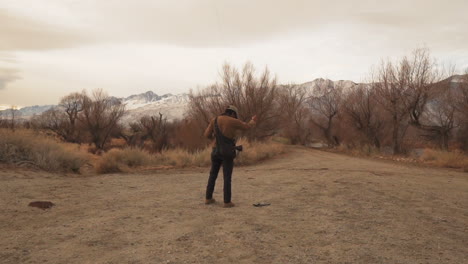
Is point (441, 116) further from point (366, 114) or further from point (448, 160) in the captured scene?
point (448, 160)

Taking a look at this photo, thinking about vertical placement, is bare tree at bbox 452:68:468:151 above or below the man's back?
above

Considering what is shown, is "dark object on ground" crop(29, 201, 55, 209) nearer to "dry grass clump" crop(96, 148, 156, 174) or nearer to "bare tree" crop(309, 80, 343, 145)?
"dry grass clump" crop(96, 148, 156, 174)

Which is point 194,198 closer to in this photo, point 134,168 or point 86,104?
point 134,168

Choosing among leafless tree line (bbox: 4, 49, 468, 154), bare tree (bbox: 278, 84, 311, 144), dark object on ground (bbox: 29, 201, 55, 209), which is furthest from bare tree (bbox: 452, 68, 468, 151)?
dark object on ground (bbox: 29, 201, 55, 209)

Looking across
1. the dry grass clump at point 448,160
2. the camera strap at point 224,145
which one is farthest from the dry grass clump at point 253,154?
the camera strap at point 224,145

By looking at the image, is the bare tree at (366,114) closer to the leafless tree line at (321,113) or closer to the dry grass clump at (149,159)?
the leafless tree line at (321,113)

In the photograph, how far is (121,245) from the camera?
150 inches

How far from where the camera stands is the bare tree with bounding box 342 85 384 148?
24719mm

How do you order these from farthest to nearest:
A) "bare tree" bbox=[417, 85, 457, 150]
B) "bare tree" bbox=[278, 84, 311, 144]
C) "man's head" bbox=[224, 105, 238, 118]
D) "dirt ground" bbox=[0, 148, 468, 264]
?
"bare tree" bbox=[278, 84, 311, 144]
"bare tree" bbox=[417, 85, 457, 150]
"man's head" bbox=[224, 105, 238, 118]
"dirt ground" bbox=[0, 148, 468, 264]

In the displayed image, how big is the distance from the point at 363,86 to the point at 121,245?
2456cm

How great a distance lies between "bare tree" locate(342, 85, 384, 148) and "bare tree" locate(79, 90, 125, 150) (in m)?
20.7

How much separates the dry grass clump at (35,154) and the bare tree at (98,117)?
56.4 ft

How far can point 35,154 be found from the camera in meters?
10.7

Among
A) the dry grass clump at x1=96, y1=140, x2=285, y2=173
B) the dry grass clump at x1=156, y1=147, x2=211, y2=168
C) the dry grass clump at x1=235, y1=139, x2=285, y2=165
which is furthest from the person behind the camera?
the dry grass clump at x1=235, y1=139, x2=285, y2=165
